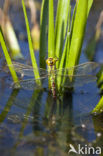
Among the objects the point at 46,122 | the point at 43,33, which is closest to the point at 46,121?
the point at 46,122

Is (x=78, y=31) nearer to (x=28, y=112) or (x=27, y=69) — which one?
(x=27, y=69)

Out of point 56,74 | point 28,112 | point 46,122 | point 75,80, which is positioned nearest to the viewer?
point 46,122

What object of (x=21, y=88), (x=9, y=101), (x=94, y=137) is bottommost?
(x=94, y=137)

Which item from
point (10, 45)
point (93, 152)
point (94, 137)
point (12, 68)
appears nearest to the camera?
point (93, 152)

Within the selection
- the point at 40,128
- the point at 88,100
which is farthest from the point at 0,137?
the point at 88,100

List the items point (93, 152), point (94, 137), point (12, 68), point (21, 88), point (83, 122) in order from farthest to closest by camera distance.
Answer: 1. point (21, 88)
2. point (12, 68)
3. point (83, 122)
4. point (94, 137)
5. point (93, 152)

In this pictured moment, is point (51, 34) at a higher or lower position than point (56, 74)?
higher

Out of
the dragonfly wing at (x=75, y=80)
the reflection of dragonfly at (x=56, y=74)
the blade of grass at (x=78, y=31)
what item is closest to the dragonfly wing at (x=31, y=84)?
the reflection of dragonfly at (x=56, y=74)

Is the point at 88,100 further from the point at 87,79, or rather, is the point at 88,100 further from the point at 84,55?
the point at 84,55
